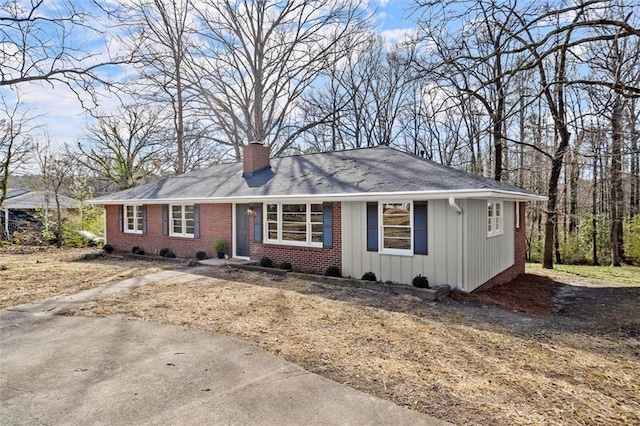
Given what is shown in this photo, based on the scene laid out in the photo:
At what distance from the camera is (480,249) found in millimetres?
9641

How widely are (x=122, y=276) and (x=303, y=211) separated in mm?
5371

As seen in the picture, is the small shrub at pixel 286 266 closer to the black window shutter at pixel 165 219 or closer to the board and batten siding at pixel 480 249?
the board and batten siding at pixel 480 249

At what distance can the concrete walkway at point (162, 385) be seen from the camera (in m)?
3.46

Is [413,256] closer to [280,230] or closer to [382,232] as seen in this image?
[382,232]

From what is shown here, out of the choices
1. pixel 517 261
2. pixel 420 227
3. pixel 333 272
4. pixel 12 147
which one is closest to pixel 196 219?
pixel 333 272

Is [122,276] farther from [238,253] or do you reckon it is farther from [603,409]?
[603,409]

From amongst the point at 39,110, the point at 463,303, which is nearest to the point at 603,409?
the point at 463,303

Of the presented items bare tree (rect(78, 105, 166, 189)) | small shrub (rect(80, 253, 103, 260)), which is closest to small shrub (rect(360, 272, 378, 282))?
small shrub (rect(80, 253, 103, 260))

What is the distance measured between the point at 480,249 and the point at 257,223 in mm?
6593

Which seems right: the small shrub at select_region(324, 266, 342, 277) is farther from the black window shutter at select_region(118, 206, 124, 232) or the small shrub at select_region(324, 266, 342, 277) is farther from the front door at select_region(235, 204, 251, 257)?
the black window shutter at select_region(118, 206, 124, 232)

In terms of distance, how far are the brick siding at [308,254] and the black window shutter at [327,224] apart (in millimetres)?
97

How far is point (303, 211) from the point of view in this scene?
1120 centimetres

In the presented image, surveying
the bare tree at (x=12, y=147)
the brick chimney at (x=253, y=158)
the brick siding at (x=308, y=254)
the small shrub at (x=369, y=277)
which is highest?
the bare tree at (x=12, y=147)

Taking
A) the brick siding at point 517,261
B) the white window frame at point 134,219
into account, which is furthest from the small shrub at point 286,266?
the white window frame at point 134,219
